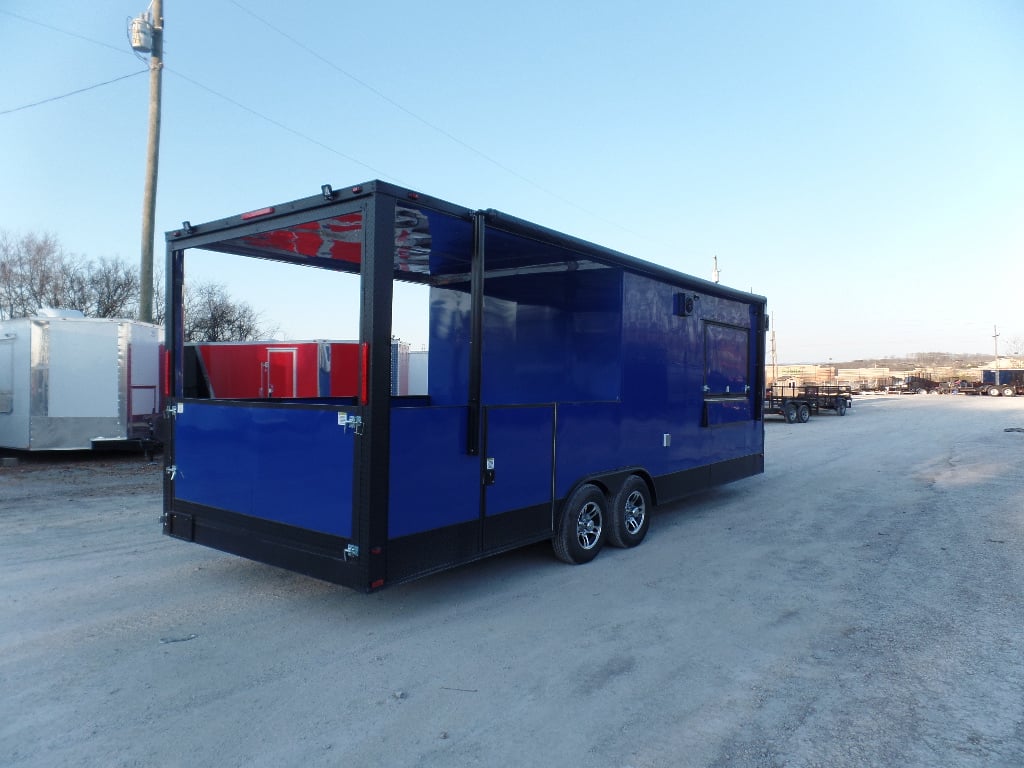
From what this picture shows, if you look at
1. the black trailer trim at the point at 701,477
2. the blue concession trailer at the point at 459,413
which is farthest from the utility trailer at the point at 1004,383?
the blue concession trailer at the point at 459,413

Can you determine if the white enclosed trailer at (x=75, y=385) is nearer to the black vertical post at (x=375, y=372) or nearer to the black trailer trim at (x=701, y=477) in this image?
the black trailer trim at (x=701, y=477)

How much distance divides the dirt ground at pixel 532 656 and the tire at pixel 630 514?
0.15 meters

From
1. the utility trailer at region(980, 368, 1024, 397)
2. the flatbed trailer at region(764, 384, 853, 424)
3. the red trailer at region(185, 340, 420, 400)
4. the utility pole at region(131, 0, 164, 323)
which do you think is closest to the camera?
the utility pole at region(131, 0, 164, 323)

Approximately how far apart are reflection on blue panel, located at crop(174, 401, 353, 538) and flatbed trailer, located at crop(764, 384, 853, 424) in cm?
2191

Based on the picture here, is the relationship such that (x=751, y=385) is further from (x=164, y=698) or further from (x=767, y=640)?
(x=164, y=698)

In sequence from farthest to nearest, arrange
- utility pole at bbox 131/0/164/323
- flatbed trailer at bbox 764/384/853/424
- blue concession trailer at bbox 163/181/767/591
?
1. flatbed trailer at bbox 764/384/853/424
2. utility pole at bbox 131/0/164/323
3. blue concession trailer at bbox 163/181/767/591

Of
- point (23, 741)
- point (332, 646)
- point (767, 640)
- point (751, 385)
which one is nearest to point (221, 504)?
point (332, 646)

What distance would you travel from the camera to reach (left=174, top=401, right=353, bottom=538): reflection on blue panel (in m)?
4.24

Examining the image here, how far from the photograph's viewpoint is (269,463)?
4625 mm

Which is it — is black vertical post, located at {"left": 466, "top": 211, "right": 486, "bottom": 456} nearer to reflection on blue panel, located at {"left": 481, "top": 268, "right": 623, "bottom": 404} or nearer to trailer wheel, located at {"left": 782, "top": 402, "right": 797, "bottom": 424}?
reflection on blue panel, located at {"left": 481, "top": 268, "right": 623, "bottom": 404}

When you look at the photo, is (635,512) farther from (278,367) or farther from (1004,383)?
(1004,383)

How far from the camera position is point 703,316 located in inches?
311

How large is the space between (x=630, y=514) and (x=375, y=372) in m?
3.66

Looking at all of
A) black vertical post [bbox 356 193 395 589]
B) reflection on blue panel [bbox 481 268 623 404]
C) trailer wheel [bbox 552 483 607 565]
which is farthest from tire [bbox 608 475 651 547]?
black vertical post [bbox 356 193 395 589]
